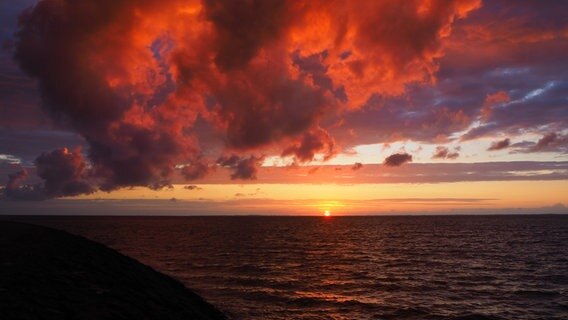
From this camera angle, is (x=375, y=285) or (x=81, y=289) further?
(x=375, y=285)

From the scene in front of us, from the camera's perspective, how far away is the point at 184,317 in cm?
1905

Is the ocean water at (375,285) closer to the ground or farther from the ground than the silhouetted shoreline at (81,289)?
closer to the ground

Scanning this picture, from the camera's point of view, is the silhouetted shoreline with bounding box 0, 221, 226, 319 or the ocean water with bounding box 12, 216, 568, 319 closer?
the silhouetted shoreline with bounding box 0, 221, 226, 319

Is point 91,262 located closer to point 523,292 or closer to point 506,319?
point 506,319

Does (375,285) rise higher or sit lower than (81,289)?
lower

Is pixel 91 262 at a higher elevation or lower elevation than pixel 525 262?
higher

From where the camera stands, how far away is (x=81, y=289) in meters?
18.4

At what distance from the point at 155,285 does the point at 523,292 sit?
27.8 meters

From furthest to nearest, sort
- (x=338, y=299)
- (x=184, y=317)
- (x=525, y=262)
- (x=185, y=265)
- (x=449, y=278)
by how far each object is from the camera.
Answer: (x=525, y=262), (x=185, y=265), (x=449, y=278), (x=338, y=299), (x=184, y=317)

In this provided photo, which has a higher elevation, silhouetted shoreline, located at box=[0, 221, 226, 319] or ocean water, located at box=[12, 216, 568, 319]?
silhouetted shoreline, located at box=[0, 221, 226, 319]

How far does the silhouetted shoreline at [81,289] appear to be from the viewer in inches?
580

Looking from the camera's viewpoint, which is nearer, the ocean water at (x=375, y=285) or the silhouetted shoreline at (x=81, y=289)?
the silhouetted shoreline at (x=81, y=289)

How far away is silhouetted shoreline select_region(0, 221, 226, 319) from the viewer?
48.3 ft

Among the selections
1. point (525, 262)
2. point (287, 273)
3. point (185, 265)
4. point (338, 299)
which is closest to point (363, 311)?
point (338, 299)
